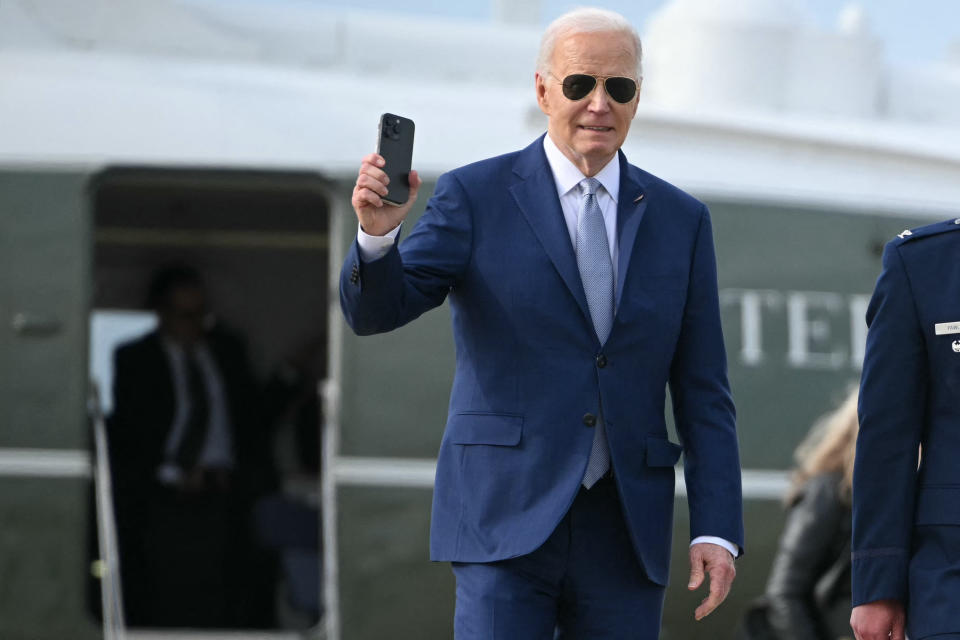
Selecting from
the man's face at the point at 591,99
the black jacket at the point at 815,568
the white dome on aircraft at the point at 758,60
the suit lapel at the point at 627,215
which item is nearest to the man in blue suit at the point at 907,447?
the suit lapel at the point at 627,215

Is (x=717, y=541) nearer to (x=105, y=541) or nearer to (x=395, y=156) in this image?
(x=395, y=156)

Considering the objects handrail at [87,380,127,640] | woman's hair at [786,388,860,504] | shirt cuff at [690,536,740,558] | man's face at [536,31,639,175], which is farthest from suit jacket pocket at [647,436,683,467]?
handrail at [87,380,127,640]

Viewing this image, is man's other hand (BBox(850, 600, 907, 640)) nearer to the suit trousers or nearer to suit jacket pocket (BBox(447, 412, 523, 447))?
the suit trousers

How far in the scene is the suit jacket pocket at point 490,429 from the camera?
2.75 metres

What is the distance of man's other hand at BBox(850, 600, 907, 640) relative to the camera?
8.68 ft

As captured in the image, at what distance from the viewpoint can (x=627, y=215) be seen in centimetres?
288

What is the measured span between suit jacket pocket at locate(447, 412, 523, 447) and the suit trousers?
0.56 feet

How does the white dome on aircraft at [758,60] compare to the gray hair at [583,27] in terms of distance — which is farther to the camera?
the white dome on aircraft at [758,60]

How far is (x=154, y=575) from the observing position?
6.73 metres

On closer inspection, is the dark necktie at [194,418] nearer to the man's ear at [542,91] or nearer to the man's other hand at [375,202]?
the man's ear at [542,91]

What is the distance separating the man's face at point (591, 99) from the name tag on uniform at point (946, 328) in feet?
2.32

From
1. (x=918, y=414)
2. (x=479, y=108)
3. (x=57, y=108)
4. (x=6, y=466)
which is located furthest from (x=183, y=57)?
(x=918, y=414)

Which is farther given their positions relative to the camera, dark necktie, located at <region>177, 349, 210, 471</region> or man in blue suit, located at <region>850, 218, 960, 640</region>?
dark necktie, located at <region>177, 349, 210, 471</region>

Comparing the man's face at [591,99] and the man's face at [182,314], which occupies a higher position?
the man's face at [591,99]
